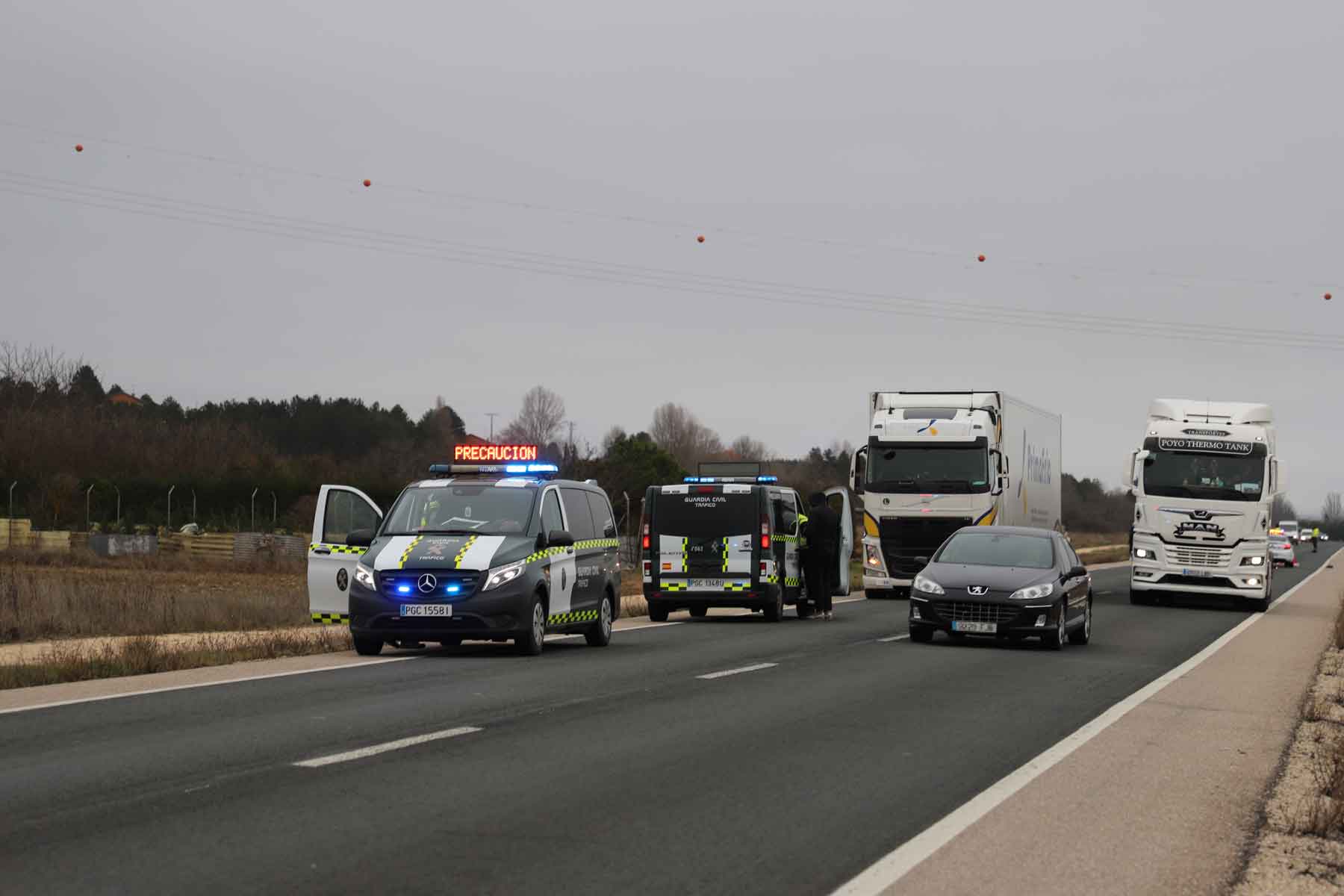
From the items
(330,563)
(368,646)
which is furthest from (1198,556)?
(368,646)

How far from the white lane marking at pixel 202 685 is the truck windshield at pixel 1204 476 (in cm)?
2011

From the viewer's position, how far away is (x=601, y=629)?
2031 cm

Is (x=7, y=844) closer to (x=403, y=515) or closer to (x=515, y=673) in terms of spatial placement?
(x=515, y=673)

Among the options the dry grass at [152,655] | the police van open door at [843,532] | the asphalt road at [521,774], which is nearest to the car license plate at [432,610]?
the asphalt road at [521,774]

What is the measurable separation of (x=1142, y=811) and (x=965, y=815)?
3.62ft

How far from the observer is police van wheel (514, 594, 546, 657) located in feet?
58.6

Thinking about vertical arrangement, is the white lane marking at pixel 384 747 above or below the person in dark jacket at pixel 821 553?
below

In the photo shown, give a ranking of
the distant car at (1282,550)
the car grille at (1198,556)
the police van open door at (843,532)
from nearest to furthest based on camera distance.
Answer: the police van open door at (843,532) < the car grille at (1198,556) < the distant car at (1282,550)

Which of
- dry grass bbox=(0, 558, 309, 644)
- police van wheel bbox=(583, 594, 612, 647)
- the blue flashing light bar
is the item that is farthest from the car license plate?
the blue flashing light bar

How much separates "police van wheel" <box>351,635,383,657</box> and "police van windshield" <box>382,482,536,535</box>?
1.24 metres

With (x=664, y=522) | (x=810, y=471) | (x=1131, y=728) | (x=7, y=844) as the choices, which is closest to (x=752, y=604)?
(x=664, y=522)

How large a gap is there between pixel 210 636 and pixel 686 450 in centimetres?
12853

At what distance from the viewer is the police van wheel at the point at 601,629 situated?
2020cm

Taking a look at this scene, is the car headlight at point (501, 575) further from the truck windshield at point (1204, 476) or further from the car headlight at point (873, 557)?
the truck windshield at point (1204, 476)
